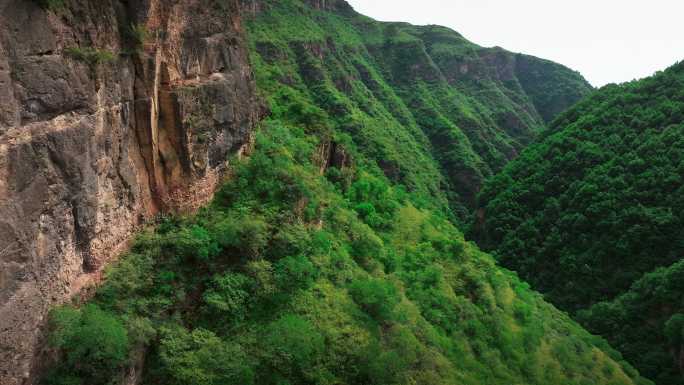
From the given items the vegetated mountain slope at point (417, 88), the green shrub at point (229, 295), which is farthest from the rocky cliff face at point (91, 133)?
the vegetated mountain slope at point (417, 88)

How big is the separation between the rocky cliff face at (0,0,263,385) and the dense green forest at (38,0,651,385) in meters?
1.10

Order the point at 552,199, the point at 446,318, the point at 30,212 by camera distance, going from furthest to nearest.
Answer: the point at 552,199 → the point at 446,318 → the point at 30,212

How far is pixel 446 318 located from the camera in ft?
88.2

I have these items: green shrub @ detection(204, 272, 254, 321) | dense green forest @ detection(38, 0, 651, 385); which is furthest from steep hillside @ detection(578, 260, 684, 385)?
green shrub @ detection(204, 272, 254, 321)

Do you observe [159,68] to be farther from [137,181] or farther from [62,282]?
[62,282]

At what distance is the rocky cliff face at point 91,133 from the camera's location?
10859 mm

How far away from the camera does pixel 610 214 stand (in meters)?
50.1

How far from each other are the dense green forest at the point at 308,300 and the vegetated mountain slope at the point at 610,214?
7.25m

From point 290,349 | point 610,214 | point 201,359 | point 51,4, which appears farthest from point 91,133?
point 610,214

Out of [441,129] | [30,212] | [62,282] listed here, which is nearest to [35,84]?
[30,212]

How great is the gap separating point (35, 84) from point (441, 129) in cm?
7762

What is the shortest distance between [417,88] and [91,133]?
286ft

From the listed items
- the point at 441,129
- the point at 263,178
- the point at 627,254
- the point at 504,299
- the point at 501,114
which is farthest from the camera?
the point at 501,114

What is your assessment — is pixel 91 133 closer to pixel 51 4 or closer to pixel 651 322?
pixel 51 4
